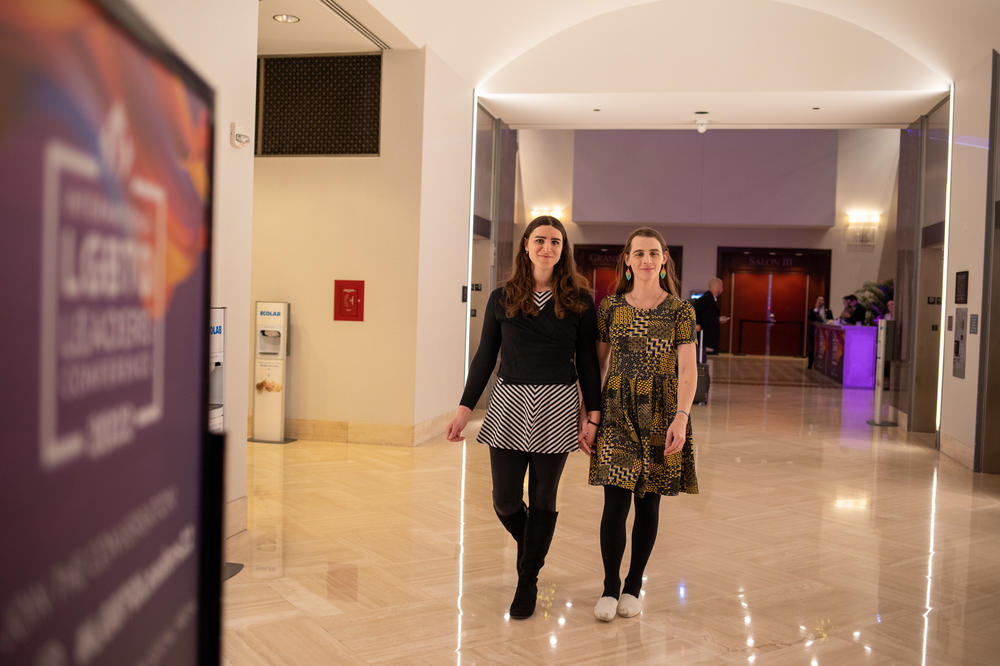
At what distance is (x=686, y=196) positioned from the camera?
17.8 metres

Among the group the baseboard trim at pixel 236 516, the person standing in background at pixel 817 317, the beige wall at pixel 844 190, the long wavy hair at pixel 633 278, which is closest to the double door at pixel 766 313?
the beige wall at pixel 844 190

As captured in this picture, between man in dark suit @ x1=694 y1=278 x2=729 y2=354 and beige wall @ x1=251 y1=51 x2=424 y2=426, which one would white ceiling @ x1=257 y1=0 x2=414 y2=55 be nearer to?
beige wall @ x1=251 y1=51 x2=424 y2=426

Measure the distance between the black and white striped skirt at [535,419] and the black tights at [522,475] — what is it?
54 mm

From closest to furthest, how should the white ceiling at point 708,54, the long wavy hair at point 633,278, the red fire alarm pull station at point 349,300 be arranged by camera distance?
the long wavy hair at point 633,278, the red fire alarm pull station at point 349,300, the white ceiling at point 708,54

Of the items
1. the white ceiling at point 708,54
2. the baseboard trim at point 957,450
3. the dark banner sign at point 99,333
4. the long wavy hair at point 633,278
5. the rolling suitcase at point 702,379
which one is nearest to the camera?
the dark banner sign at point 99,333

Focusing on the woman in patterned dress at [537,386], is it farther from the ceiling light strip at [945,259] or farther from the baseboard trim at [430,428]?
the ceiling light strip at [945,259]

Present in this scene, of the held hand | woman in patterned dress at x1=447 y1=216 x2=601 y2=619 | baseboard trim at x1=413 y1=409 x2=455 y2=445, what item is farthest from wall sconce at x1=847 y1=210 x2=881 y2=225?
the held hand

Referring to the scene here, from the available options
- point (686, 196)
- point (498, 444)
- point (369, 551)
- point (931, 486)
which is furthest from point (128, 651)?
point (686, 196)

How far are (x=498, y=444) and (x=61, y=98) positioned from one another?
2.68m

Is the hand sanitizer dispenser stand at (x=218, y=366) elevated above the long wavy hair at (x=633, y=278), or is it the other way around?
the long wavy hair at (x=633, y=278)

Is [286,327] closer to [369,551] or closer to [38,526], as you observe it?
[369,551]

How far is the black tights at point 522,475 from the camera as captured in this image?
3.22m

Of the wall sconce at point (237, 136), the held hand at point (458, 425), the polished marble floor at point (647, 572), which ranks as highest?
the wall sconce at point (237, 136)

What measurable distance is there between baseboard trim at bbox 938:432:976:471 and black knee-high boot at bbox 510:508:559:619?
479cm
